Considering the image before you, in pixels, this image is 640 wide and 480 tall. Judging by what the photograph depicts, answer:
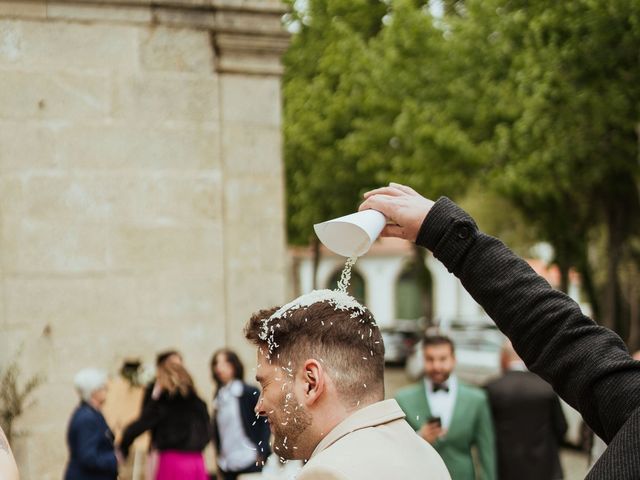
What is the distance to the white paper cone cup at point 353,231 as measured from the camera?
2037 millimetres

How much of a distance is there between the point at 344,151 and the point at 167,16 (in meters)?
16.7

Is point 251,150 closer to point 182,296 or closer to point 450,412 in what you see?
point 182,296

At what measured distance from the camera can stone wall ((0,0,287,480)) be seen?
7.20 meters

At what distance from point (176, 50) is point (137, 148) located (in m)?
0.82

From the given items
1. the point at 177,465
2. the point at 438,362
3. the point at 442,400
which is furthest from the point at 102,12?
the point at 442,400

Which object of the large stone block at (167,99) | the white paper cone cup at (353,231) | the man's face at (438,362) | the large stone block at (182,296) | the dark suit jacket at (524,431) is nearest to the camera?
the white paper cone cup at (353,231)

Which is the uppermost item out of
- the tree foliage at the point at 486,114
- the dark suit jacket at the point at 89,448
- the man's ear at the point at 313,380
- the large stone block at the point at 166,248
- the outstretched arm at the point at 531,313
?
the tree foliage at the point at 486,114

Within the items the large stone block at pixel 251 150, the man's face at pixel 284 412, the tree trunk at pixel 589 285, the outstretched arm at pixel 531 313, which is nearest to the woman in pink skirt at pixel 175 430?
the large stone block at pixel 251 150

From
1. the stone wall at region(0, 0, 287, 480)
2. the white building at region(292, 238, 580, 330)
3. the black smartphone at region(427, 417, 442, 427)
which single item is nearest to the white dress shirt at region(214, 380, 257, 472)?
the stone wall at region(0, 0, 287, 480)

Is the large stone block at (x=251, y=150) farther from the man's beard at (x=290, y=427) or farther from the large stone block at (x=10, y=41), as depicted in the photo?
the man's beard at (x=290, y=427)

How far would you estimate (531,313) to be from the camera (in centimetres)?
200

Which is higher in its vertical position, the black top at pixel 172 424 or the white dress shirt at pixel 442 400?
the white dress shirt at pixel 442 400

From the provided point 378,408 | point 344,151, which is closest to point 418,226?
point 378,408

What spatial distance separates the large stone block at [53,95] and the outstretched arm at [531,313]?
5.59 meters
